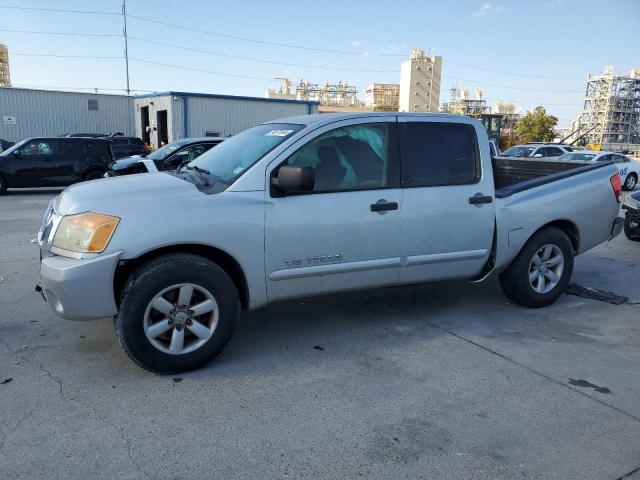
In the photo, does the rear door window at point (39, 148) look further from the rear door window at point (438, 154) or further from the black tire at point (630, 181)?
the black tire at point (630, 181)

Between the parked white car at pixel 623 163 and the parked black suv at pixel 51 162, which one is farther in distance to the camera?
the parked white car at pixel 623 163

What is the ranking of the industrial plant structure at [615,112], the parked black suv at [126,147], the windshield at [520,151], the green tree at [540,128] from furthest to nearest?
the industrial plant structure at [615,112]
the green tree at [540,128]
the parked black suv at [126,147]
the windshield at [520,151]

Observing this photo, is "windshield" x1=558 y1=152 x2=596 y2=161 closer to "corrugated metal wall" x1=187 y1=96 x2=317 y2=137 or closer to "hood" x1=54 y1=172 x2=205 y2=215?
"corrugated metal wall" x1=187 y1=96 x2=317 y2=137

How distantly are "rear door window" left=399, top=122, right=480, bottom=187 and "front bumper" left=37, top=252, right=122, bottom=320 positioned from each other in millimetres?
2374

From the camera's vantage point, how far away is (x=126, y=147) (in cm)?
2325

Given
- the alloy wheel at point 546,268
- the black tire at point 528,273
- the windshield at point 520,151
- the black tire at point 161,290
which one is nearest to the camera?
the black tire at point 161,290

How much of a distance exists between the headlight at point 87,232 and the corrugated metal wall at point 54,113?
31162mm

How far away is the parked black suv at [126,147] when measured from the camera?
22.7m

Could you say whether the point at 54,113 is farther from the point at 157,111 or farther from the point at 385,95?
the point at 385,95

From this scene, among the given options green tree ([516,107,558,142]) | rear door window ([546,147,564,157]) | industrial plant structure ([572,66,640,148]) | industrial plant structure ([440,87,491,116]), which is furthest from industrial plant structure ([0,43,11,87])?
rear door window ([546,147,564,157])

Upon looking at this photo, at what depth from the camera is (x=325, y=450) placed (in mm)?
2828

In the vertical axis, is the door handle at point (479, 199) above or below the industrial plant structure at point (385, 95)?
below

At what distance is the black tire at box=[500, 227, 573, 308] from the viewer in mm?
4992

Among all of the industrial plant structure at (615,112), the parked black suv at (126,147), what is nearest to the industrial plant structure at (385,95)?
the industrial plant structure at (615,112)
